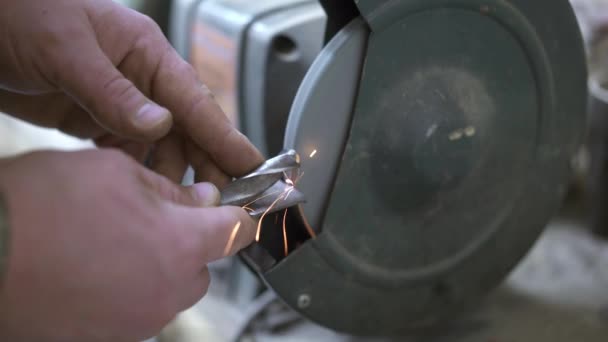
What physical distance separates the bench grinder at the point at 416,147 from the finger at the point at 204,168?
Answer: 7 cm

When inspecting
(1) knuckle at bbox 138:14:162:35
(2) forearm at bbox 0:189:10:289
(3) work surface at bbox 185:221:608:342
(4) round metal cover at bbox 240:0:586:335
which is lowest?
(3) work surface at bbox 185:221:608:342

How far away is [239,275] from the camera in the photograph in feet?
3.81

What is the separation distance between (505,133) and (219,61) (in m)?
0.52

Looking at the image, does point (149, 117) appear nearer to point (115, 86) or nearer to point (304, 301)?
point (115, 86)

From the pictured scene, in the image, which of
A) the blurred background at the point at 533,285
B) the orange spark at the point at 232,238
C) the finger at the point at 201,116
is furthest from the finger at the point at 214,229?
the blurred background at the point at 533,285

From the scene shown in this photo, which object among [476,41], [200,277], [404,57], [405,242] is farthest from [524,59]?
[200,277]

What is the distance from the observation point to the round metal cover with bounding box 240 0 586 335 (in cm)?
71

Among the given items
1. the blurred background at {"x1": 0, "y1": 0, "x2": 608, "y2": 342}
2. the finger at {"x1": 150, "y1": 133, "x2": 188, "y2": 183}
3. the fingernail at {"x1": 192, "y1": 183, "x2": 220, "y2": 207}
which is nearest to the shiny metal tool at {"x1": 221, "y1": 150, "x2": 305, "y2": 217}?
the fingernail at {"x1": 192, "y1": 183, "x2": 220, "y2": 207}

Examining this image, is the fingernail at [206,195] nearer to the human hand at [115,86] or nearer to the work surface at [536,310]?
the human hand at [115,86]

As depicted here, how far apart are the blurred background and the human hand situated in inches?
7.6

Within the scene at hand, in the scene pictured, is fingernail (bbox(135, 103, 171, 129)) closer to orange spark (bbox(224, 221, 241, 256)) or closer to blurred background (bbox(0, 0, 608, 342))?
orange spark (bbox(224, 221, 241, 256))

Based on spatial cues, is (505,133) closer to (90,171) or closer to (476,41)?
(476,41)

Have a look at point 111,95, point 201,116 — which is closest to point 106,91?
point 111,95

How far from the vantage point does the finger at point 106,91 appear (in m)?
0.62
